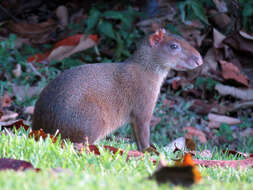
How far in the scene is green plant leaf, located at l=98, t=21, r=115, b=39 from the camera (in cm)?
647

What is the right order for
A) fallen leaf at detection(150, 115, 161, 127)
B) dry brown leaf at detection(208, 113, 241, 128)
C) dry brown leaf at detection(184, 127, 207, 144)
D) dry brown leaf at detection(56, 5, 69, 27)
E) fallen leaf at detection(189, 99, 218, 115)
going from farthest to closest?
dry brown leaf at detection(56, 5, 69, 27), fallen leaf at detection(189, 99, 218, 115), dry brown leaf at detection(208, 113, 241, 128), fallen leaf at detection(150, 115, 161, 127), dry brown leaf at detection(184, 127, 207, 144)

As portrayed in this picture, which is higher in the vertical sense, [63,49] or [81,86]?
[81,86]

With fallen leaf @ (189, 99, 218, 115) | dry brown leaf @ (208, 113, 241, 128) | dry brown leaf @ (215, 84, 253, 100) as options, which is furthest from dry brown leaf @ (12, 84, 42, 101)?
dry brown leaf @ (215, 84, 253, 100)

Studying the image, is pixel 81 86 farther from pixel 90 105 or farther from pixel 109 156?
pixel 109 156

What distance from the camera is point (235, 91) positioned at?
6.49 m

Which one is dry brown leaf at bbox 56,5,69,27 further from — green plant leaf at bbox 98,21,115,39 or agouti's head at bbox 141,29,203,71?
agouti's head at bbox 141,29,203,71

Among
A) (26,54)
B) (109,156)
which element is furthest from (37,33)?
(109,156)

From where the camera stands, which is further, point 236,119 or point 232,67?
point 232,67

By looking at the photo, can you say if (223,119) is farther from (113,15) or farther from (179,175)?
(179,175)

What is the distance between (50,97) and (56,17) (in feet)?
13.8

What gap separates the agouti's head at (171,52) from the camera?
476 cm

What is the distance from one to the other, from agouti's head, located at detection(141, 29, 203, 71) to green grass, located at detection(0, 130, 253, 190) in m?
2.19

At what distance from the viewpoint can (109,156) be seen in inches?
104

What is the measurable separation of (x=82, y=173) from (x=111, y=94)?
2.22 m
